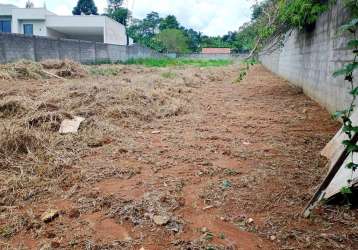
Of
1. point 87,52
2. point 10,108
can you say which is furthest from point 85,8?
point 10,108

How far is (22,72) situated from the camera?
8.27m

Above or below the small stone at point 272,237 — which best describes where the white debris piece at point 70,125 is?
above

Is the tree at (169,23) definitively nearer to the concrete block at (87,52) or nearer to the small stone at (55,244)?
the concrete block at (87,52)

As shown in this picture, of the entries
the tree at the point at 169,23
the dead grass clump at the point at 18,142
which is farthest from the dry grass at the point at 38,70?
the tree at the point at 169,23

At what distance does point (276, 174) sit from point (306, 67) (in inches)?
199

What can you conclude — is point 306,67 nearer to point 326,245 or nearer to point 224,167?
point 224,167

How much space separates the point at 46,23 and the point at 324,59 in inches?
1011

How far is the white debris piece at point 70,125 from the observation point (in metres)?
3.88

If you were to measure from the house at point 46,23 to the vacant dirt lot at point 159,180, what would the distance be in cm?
2252

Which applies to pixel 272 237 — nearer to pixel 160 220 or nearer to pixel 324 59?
pixel 160 220

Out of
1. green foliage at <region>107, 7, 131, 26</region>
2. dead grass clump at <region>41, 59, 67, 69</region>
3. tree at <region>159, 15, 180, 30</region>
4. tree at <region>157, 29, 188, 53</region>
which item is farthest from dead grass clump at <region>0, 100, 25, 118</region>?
tree at <region>159, 15, 180, 30</region>

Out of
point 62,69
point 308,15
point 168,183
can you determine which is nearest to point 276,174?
point 168,183

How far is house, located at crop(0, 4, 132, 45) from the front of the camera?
2581cm

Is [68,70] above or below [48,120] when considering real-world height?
above
